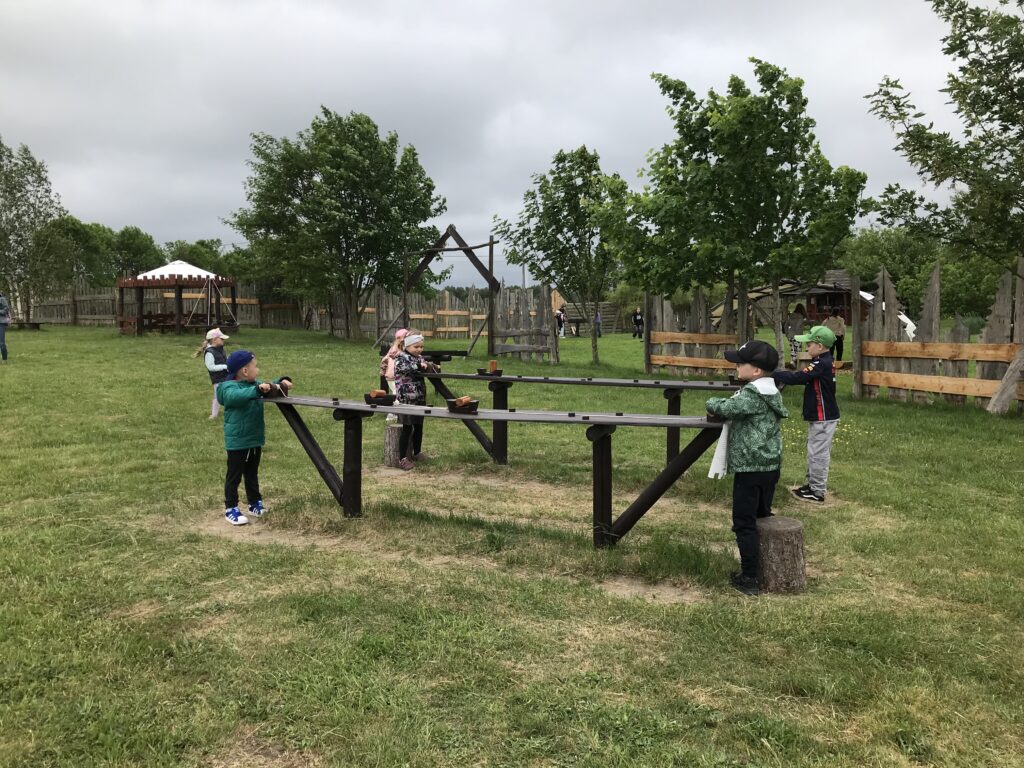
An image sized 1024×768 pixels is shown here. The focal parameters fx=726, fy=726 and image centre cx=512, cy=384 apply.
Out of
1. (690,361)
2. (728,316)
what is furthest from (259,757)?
(690,361)

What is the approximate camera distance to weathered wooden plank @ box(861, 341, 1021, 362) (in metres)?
10.6

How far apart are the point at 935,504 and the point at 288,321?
32266 mm

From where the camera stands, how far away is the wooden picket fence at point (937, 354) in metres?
10.6

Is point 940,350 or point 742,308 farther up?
point 742,308

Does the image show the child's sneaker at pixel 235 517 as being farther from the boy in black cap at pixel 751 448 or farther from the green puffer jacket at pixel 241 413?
the boy in black cap at pixel 751 448

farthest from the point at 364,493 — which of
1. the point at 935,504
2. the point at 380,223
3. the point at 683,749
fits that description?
the point at 380,223

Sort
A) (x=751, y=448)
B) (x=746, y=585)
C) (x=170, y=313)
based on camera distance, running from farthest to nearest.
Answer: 1. (x=170, y=313)
2. (x=751, y=448)
3. (x=746, y=585)

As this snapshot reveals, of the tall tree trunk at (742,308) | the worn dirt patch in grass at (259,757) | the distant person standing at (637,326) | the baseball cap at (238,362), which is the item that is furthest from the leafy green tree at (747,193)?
the distant person standing at (637,326)

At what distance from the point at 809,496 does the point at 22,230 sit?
33.3 meters

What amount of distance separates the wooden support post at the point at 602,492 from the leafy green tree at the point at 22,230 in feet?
105

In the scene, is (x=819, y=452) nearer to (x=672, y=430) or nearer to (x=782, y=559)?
(x=672, y=430)

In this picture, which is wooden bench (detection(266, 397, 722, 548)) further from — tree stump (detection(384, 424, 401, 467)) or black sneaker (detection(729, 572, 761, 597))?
tree stump (detection(384, 424, 401, 467))

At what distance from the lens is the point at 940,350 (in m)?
11.4

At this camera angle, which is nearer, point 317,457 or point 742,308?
point 317,457
